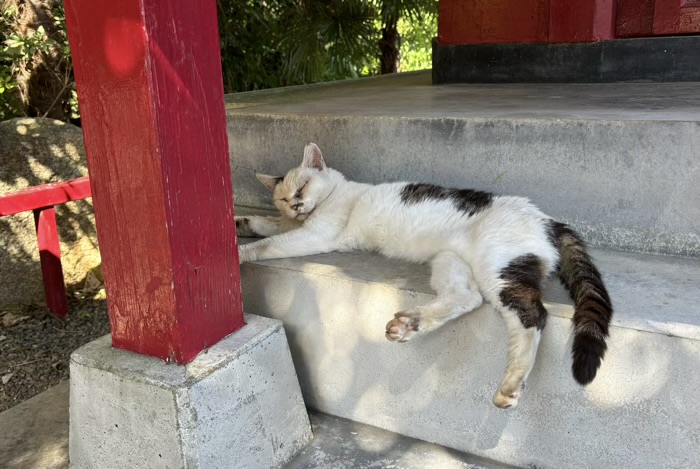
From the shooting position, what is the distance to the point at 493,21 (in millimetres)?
4762

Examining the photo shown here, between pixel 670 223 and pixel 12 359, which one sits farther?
pixel 12 359

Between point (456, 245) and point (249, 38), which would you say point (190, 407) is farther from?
point (249, 38)

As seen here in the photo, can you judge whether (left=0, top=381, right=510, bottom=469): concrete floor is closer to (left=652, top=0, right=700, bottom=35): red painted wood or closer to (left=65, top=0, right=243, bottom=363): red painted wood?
(left=65, top=0, right=243, bottom=363): red painted wood

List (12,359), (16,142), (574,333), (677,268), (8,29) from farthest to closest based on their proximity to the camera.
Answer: (8,29)
(16,142)
(12,359)
(677,268)
(574,333)

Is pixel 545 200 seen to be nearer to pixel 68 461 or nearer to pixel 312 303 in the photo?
pixel 312 303

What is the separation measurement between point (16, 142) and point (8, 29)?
1509mm

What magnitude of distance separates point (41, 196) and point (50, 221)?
0.23m

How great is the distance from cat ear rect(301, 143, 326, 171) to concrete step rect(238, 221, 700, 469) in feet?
1.60

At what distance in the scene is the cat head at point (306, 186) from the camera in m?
2.90

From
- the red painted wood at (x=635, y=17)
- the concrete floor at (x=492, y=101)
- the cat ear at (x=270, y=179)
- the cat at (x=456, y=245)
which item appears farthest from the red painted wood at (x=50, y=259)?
the red painted wood at (x=635, y=17)

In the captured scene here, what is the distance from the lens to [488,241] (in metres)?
2.31

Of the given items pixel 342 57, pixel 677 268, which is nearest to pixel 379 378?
pixel 677 268

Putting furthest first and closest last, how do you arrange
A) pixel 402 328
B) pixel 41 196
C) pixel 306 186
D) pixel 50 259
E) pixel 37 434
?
pixel 50 259 → pixel 41 196 → pixel 306 186 → pixel 37 434 → pixel 402 328

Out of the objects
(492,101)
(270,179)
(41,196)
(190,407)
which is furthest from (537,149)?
(41,196)
